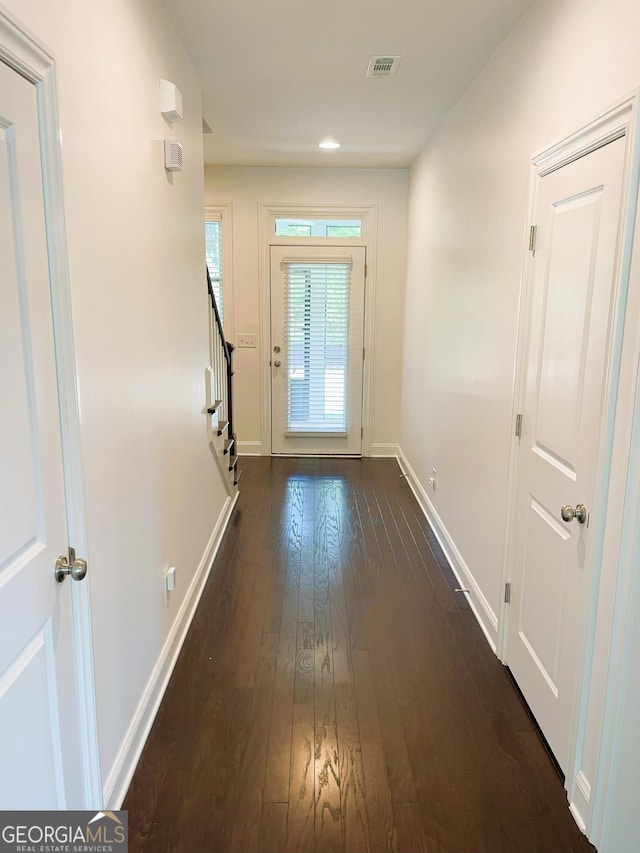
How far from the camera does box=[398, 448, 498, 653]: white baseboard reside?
8.93ft

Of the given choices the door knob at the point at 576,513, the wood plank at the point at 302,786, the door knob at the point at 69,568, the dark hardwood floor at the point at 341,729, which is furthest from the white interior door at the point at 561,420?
the door knob at the point at 69,568

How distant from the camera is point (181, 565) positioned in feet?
8.97

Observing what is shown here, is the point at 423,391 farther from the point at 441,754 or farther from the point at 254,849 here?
the point at 254,849

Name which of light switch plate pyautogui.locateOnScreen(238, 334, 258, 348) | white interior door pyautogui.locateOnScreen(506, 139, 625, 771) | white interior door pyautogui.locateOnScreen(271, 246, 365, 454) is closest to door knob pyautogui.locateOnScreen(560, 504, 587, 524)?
white interior door pyautogui.locateOnScreen(506, 139, 625, 771)

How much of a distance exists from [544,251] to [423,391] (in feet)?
8.29

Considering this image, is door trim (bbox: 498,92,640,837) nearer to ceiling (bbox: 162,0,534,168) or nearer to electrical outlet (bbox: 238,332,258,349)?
ceiling (bbox: 162,0,534,168)

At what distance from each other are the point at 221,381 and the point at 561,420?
8.99 ft

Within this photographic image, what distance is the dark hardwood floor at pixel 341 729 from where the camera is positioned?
5.62ft

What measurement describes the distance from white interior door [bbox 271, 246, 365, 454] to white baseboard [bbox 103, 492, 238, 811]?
8.68 ft

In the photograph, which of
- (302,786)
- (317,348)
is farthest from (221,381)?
(302,786)

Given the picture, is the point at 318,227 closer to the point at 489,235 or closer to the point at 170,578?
the point at 489,235

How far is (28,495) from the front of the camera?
1203mm

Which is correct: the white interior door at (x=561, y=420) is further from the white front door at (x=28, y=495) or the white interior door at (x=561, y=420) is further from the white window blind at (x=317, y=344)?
the white window blind at (x=317, y=344)

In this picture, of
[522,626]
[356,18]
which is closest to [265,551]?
[522,626]
